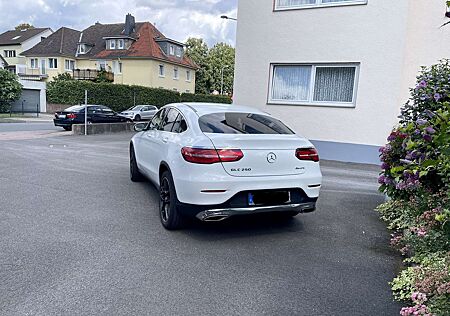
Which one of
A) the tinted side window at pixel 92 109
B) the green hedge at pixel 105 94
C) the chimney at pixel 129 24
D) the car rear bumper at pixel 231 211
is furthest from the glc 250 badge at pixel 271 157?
the chimney at pixel 129 24

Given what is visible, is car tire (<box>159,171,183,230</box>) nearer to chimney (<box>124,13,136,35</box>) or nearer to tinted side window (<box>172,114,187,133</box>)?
tinted side window (<box>172,114,187,133</box>)

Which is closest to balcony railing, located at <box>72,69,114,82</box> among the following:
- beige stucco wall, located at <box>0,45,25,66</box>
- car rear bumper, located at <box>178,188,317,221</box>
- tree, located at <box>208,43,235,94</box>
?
beige stucco wall, located at <box>0,45,25,66</box>

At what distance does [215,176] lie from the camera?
12.7 feet

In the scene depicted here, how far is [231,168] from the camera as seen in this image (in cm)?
394

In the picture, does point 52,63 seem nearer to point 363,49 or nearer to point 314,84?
point 314,84

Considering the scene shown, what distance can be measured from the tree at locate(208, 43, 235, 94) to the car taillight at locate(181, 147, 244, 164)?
198 ft

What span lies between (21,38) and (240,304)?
2623 inches

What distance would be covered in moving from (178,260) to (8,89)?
1295 inches

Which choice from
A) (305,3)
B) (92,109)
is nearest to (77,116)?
(92,109)

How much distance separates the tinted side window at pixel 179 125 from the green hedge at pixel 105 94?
26422 millimetres

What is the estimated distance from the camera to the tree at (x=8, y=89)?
1174 inches

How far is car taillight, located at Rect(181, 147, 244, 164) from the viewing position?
3902 mm

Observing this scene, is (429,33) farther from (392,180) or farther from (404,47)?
(392,180)

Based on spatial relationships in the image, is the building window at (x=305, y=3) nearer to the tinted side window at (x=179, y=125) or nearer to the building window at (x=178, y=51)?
the tinted side window at (x=179, y=125)
